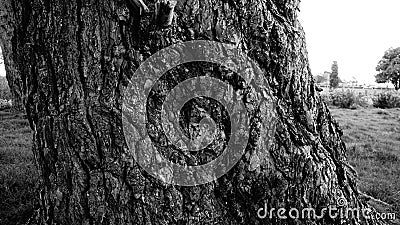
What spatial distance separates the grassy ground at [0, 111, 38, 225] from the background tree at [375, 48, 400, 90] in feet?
93.1

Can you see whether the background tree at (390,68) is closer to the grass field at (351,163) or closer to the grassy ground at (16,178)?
the grass field at (351,163)

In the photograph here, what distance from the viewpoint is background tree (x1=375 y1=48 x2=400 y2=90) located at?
1110 inches

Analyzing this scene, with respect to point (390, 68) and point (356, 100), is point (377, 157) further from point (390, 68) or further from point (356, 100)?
point (390, 68)

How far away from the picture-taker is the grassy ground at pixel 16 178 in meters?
3.05

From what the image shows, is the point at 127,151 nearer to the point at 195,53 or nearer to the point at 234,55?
the point at 195,53

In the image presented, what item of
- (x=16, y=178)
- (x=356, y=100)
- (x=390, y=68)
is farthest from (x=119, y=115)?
(x=390, y=68)

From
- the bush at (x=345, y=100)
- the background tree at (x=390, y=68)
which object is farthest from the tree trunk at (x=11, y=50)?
the background tree at (x=390, y=68)

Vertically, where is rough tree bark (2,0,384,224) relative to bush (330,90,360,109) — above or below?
above

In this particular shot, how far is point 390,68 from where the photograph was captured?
1147 inches

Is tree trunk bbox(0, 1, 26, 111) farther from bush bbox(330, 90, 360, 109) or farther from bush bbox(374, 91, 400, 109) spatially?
bush bbox(374, 91, 400, 109)

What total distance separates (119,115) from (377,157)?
502cm

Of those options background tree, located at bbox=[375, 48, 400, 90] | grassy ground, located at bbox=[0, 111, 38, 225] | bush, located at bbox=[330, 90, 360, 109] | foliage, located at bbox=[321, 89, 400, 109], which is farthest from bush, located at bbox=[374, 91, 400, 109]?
grassy ground, located at bbox=[0, 111, 38, 225]

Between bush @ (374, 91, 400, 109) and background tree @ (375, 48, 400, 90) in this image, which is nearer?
bush @ (374, 91, 400, 109)

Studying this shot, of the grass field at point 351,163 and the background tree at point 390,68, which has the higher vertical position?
the background tree at point 390,68
